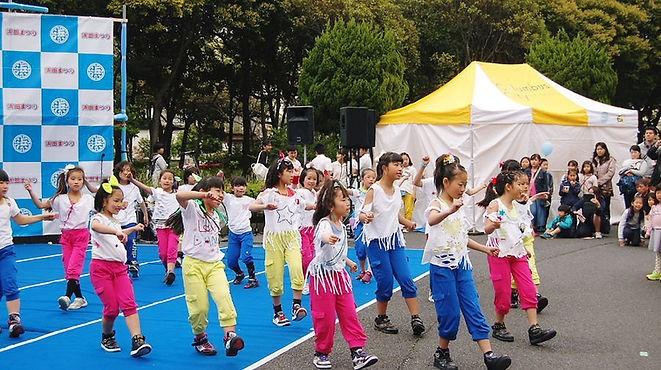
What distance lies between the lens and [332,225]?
233 inches

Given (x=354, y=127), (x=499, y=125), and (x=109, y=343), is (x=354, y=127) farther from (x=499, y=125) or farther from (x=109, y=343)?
(x=109, y=343)

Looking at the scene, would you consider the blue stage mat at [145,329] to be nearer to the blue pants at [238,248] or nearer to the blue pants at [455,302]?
the blue pants at [238,248]

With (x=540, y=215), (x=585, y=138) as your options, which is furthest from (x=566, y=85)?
(x=540, y=215)

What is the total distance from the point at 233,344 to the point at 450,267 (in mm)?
1783

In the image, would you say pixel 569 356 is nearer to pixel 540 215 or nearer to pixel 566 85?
pixel 540 215

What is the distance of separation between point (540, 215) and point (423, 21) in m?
14.6

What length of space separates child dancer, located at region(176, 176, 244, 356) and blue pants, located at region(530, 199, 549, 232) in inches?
451

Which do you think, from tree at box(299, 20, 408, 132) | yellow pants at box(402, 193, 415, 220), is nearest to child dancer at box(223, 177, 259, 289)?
yellow pants at box(402, 193, 415, 220)

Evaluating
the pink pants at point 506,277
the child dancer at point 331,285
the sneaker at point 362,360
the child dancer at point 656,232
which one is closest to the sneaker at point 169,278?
the child dancer at point 331,285

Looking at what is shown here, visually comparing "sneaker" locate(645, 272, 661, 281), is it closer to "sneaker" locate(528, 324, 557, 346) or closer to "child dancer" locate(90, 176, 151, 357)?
"sneaker" locate(528, 324, 557, 346)

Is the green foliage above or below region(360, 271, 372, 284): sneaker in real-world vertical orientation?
above

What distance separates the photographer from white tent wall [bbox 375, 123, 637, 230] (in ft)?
55.7

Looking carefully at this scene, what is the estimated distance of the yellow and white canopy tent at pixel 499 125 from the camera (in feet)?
55.7

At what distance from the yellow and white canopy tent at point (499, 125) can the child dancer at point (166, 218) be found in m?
7.81
